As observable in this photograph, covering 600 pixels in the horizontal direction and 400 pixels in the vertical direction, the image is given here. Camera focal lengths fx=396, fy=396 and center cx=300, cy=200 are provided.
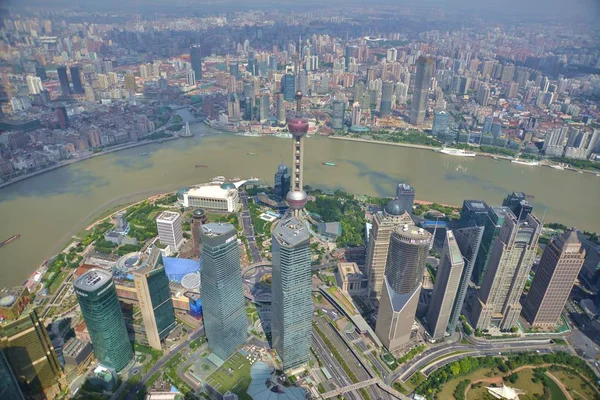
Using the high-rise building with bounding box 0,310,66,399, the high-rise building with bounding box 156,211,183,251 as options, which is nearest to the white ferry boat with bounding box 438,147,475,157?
the high-rise building with bounding box 156,211,183,251

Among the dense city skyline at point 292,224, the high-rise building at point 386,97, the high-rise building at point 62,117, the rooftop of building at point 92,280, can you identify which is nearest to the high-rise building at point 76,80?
the dense city skyline at point 292,224

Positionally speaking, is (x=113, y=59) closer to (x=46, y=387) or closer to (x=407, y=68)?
(x=407, y=68)

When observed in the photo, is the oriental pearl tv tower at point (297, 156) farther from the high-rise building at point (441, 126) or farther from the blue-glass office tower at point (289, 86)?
the blue-glass office tower at point (289, 86)

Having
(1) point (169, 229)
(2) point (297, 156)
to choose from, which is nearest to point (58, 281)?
(1) point (169, 229)

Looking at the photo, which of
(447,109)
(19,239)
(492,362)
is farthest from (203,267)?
(447,109)

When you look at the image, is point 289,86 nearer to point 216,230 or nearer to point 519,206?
point 519,206

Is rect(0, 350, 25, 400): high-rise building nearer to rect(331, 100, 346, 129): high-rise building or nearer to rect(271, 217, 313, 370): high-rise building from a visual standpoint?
rect(271, 217, 313, 370): high-rise building

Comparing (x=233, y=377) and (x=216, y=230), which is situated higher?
(x=216, y=230)

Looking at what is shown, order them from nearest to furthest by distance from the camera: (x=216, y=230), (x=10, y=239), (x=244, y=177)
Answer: (x=216, y=230) → (x=10, y=239) → (x=244, y=177)

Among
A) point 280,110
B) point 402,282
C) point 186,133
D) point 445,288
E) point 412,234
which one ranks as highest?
point 412,234
